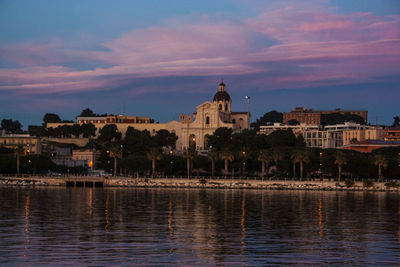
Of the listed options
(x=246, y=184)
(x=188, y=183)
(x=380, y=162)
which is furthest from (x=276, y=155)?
(x=380, y=162)

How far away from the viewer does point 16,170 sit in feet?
527

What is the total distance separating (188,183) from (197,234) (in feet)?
298

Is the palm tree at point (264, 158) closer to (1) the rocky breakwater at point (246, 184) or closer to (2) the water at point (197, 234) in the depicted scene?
(1) the rocky breakwater at point (246, 184)

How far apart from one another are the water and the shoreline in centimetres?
4605

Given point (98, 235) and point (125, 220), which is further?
point (125, 220)

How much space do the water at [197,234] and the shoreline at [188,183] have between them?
46.0 meters

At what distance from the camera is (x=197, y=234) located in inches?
2157

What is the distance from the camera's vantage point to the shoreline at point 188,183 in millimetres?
137625

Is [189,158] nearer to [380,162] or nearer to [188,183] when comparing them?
[188,183]

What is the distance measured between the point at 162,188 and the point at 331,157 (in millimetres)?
34409

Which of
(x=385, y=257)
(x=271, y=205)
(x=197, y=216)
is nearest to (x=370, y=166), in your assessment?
(x=271, y=205)

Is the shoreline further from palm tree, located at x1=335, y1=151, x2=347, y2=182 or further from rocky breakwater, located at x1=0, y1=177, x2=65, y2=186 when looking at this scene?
palm tree, located at x1=335, y1=151, x2=347, y2=182

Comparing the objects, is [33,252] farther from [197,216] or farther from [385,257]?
[197,216]

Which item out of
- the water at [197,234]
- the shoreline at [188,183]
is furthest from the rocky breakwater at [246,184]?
the water at [197,234]
